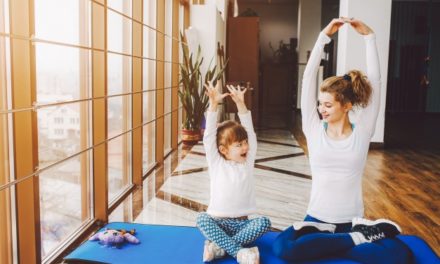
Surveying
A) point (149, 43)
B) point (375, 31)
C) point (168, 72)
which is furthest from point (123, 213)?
point (375, 31)

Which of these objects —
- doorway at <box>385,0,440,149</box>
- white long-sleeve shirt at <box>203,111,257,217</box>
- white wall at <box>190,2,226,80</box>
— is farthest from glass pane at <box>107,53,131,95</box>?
doorway at <box>385,0,440,149</box>

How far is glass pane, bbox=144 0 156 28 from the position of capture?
4363mm

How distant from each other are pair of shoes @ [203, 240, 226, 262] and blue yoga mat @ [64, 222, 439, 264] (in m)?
0.02

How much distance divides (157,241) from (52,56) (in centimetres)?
100

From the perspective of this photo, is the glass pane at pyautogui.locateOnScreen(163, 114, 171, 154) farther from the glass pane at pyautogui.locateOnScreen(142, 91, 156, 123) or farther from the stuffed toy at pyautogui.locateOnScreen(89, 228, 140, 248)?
the stuffed toy at pyautogui.locateOnScreen(89, 228, 140, 248)

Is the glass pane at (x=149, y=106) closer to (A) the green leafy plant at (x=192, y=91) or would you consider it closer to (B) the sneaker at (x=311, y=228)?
(A) the green leafy plant at (x=192, y=91)

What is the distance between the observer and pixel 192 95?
18.7 feet

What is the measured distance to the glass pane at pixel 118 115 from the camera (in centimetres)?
331

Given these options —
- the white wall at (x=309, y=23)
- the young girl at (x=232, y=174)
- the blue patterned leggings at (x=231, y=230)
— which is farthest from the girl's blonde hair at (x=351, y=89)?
the white wall at (x=309, y=23)

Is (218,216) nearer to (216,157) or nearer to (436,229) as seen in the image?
(216,157)

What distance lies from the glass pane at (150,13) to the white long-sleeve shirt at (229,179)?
7.95 feet

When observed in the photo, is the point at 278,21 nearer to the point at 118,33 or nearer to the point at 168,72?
the point at 168,72

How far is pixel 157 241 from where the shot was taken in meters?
2.14

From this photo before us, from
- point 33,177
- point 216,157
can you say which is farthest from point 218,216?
point 33,177
